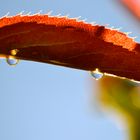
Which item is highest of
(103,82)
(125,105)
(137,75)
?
(103,82)

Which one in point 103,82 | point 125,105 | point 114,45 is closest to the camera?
point 114,45

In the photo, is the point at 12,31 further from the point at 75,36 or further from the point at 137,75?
the point at 137,75

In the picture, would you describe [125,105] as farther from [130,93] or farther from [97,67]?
[97,67]

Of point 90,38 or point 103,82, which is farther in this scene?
point 103,82

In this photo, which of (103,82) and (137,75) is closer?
(137,75)

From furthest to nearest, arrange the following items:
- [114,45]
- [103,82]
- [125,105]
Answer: [103,82] → [125,105] → [114,45]

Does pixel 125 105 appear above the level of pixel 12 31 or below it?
above

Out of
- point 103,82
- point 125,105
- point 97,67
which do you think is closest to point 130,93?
point 125,105

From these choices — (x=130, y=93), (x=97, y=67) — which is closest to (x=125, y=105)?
(x=130, y=93)

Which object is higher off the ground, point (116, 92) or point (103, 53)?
point (116, 92)
